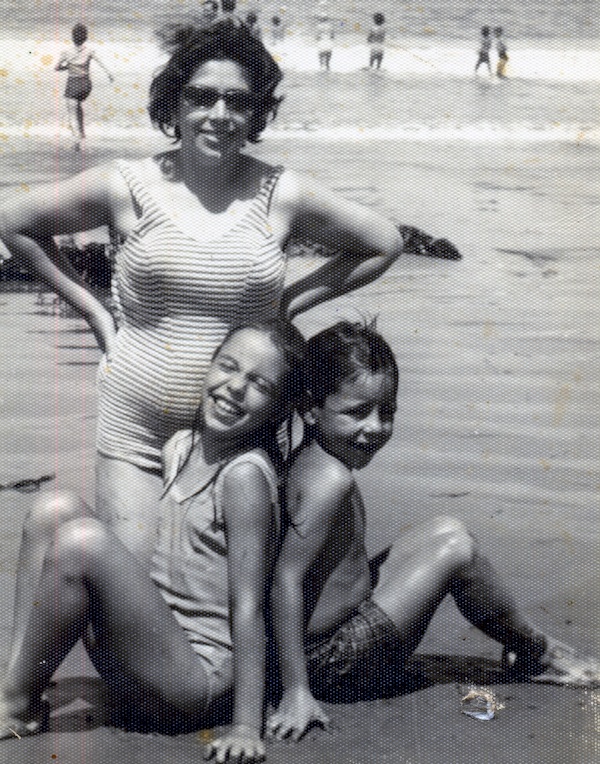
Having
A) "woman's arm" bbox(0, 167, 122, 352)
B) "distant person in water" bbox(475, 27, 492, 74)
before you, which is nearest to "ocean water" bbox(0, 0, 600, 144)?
"distant person in water" bbox(475, 27, 492, 74)

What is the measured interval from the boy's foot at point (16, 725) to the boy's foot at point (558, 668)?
120 centimetres

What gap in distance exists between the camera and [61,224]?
11.2 ft

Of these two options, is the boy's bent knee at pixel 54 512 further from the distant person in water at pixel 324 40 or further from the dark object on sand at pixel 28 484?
the distant person in water at pixel 324 40

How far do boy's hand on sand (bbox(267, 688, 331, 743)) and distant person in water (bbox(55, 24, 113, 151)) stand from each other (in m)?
10.7

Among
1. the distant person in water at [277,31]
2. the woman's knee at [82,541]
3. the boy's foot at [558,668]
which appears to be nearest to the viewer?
the woman's knee at [82,541]

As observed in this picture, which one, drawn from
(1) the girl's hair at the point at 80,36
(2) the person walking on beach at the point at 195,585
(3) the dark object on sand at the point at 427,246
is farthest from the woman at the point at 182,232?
(1) the girl's hair at the point at 80,36

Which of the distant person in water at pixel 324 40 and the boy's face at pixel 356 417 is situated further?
the distant person in water at pixel 324 40

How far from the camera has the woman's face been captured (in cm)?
324

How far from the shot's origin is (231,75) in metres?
3.26

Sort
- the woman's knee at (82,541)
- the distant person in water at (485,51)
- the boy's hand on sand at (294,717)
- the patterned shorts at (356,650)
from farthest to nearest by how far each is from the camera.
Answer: the distant person in water at (485,51), the patterned shorts at (356,650), the boy's hand on sand at (294,717), the woman's knee at (82,541)

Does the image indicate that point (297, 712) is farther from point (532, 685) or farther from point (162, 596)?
point (532, 685)

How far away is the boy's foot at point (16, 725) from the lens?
293 centimetres

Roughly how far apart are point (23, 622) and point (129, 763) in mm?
378

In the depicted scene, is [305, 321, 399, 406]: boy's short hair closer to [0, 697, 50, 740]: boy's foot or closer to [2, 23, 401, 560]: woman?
[2, 23, 401, 560]: woman
